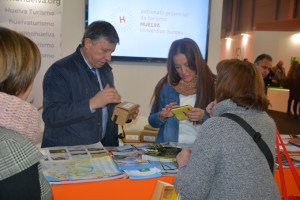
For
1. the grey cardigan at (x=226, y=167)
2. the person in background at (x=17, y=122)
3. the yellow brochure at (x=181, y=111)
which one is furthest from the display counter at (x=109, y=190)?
the yellow brochure at (x=181, y=111)

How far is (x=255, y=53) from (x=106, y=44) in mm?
10985

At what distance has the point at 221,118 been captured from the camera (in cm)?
119

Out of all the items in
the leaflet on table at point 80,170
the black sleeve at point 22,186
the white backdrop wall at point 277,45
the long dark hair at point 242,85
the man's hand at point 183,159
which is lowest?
the leaflet on table at point 80,170

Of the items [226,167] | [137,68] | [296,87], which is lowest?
[296,87]

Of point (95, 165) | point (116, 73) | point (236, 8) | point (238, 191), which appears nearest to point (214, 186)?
point (238, 191)

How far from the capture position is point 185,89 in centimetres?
243

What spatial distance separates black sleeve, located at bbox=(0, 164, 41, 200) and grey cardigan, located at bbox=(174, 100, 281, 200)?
61 cm

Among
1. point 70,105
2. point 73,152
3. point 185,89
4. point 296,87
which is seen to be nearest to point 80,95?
point 70,105

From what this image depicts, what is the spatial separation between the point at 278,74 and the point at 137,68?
309 inches

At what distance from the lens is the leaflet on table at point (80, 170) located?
1378 millimetres

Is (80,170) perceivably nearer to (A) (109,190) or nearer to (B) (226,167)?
(A) (109,190)

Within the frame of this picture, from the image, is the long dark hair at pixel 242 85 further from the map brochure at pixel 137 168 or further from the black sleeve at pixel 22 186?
the black sleeve at pixel 22 186

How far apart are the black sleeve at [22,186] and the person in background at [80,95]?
3.33 feet

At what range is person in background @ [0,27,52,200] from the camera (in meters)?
0.83
